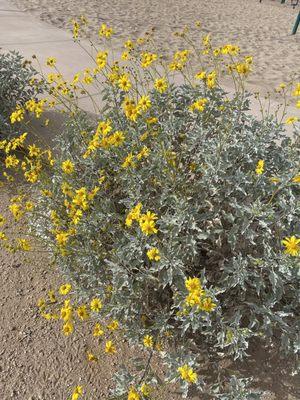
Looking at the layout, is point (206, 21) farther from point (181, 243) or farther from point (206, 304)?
point (206, 304)

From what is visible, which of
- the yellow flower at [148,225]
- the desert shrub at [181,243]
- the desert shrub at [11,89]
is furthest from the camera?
the desert shrub at [11,89]

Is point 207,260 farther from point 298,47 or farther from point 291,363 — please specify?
point 298,47

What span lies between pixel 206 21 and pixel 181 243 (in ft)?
31.7

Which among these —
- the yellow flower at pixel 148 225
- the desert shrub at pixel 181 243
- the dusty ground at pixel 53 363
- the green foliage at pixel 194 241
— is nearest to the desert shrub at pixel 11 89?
the desert shrub at pixel 181 243

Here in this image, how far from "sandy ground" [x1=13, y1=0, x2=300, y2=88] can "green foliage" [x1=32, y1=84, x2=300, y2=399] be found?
14.7ft

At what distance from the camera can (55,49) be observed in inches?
285

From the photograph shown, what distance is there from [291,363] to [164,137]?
5.37 ft

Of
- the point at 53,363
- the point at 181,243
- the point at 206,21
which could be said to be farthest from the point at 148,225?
the point at 206,21

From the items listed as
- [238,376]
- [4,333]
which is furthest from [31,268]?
[238,376]

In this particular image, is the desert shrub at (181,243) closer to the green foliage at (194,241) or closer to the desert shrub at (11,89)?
the green foliage at (194,241)

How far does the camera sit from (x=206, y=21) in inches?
416

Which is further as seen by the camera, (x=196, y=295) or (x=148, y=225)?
(x=148, y=225)

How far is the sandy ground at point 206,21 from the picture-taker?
26.0 feet

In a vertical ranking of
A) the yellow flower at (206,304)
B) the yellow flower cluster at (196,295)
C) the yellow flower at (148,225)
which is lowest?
the yellow flower at (206,304)
